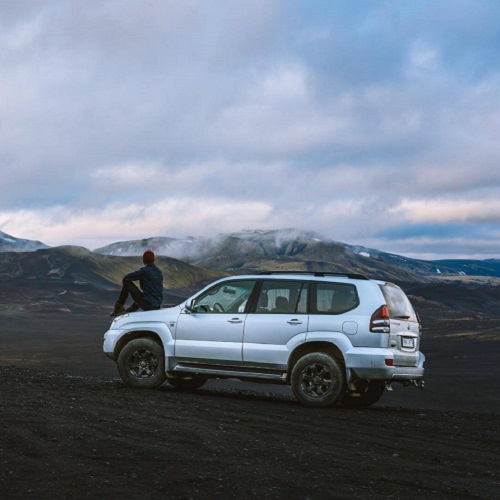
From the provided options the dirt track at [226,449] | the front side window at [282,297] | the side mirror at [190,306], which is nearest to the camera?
the dirt track at [226,449]

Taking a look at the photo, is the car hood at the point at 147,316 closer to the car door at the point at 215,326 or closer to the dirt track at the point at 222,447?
the car door at the point at 215,326

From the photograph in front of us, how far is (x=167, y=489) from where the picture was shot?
255 inches

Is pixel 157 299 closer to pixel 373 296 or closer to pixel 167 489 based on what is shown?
pixel 373 296

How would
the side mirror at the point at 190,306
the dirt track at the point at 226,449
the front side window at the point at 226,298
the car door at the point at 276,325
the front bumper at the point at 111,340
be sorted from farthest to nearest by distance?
the front bumper at the point at 111,340 < the side mirror at the point at 190,306 < the front side window at the point at 226,298 < the car door at the point at 276,325 < the dirt track at the point at 226,449

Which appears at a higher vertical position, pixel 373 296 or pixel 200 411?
pixel 373 296

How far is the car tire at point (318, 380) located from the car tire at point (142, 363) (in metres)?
2.47

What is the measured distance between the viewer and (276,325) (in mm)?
13016

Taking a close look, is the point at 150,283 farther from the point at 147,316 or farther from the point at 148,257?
the point at 147,316

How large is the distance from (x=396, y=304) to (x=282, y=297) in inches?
67.7

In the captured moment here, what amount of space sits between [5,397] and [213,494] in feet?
19.6

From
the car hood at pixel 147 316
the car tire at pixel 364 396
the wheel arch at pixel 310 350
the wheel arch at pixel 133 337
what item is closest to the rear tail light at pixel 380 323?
the wheel arch at pixel 310 350

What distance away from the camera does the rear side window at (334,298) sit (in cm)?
1273

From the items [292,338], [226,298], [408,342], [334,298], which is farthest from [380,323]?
[226,298]

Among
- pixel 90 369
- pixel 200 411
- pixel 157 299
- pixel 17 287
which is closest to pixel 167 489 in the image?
pixel 200 411
